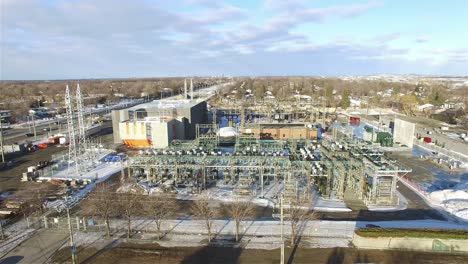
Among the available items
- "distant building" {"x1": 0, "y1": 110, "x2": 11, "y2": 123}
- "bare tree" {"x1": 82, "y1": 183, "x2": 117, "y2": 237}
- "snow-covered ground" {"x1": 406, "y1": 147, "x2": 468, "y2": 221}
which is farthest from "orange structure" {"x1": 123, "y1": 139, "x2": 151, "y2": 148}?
"distant building" {"x1": 0, "y1": 110, "x2": 11, "y2": 123}

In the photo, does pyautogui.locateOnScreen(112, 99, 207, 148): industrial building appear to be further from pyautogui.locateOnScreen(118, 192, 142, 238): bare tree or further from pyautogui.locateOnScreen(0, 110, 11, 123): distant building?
pyautogui.locateOnScreen(0, 110, 11, 123): distant building

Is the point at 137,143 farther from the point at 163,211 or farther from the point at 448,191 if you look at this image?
the point at 448,191

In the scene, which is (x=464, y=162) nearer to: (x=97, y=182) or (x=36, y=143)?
(x=97, y=182)

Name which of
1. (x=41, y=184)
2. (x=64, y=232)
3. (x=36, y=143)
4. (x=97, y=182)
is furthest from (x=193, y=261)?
(x=36, y=143)

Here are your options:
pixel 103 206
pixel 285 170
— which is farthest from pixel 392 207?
pixel 103 206

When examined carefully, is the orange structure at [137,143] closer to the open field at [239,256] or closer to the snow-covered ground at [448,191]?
the open field at [239,256]

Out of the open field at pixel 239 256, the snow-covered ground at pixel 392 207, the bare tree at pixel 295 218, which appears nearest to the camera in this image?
the open field at pixel 239 256

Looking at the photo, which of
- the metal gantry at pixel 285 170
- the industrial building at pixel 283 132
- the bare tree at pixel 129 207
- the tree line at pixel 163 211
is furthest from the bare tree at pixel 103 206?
the industrial building at pixel 283 132
